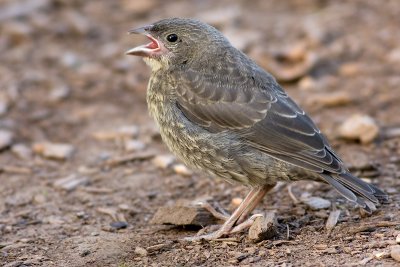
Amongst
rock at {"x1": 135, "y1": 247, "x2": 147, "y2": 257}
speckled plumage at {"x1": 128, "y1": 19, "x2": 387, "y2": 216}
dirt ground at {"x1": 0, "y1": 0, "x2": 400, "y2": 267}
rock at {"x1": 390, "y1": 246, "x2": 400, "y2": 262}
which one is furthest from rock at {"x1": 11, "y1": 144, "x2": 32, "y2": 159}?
rock at {"x1": 390, "y1": 246, "x2": 400, "y2": 262}

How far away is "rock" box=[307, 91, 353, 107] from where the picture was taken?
8.38 metres

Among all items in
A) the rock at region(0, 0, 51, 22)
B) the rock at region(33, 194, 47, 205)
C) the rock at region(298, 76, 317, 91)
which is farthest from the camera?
the rock at region(0, 0, 51, 22)

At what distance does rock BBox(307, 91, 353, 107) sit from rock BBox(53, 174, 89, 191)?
275cm

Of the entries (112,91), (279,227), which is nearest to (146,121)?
(112,91)

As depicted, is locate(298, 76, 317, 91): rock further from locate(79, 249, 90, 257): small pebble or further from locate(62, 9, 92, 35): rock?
locate(79, 249, 90, 257): small pebble

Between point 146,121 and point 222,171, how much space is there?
292cm

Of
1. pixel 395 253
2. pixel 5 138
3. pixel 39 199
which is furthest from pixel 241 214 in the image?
pixel 5 138

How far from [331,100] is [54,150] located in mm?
3093

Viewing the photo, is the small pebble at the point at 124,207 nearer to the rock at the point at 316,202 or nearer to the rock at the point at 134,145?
the rock at the point at 134,145

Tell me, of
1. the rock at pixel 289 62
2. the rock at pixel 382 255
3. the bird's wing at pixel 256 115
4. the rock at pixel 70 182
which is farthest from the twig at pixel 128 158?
the rock at pixel 382 255

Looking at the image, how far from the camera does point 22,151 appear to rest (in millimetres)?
7824

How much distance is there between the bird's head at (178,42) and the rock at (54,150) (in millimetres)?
1797

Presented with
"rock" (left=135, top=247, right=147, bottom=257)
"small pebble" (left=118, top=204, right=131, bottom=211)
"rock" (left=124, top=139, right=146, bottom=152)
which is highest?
"rock" (left=124, top=139, right=146, bottom=152)

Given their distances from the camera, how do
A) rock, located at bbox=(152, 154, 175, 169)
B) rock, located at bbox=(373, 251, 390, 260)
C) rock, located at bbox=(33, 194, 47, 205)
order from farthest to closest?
1. rock, located at bbox=(152, 154, 175, 169)
2. rock, located at bbox=(33, 194, 47, 205)
3. rock, located at bbox=(373, 251, 390, 260)
